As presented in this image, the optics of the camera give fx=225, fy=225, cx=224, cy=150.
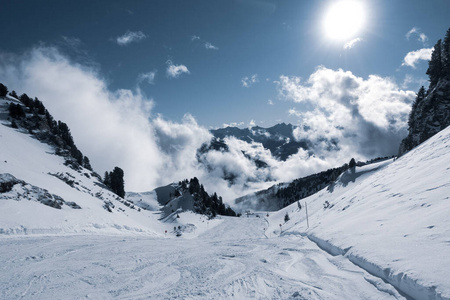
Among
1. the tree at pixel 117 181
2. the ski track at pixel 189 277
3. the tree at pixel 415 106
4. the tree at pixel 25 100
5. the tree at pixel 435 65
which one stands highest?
the tree at pixel 25 100

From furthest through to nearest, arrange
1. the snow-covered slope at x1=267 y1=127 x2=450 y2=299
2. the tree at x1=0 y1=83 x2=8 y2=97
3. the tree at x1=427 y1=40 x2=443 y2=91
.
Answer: the tree at x1=0 y1=83 x2=8 y2=97 < the tree at x1=427 y1=40 x2=443 y2=91 < the snow-covered slope at x1=267 y1=127 x2=450 y2=299

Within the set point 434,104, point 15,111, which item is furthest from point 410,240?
point 15,111

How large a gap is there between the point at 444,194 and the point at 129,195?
135620 mm

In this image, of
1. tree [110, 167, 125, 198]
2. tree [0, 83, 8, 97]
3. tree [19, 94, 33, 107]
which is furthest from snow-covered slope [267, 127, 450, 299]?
tree [0, 83, 8, 97]

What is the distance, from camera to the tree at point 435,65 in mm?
65062

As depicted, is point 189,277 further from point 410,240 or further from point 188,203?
point 188,203

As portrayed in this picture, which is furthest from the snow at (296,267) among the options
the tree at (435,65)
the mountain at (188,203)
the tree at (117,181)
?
the tree at (117,181)

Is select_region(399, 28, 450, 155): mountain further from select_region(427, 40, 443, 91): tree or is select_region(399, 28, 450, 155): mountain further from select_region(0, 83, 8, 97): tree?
select_region(0, 83, 8, 97): tree

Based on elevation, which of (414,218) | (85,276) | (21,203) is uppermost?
(21,203)

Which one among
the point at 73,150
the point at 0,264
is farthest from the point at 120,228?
the point at 73,150

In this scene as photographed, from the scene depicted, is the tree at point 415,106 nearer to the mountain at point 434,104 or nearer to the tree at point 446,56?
the mountain at point 434,104

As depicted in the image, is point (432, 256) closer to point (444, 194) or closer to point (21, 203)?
point (444, 194)

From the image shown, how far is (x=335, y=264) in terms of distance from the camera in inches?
424

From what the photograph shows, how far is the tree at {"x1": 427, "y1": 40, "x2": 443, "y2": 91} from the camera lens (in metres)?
65.1
